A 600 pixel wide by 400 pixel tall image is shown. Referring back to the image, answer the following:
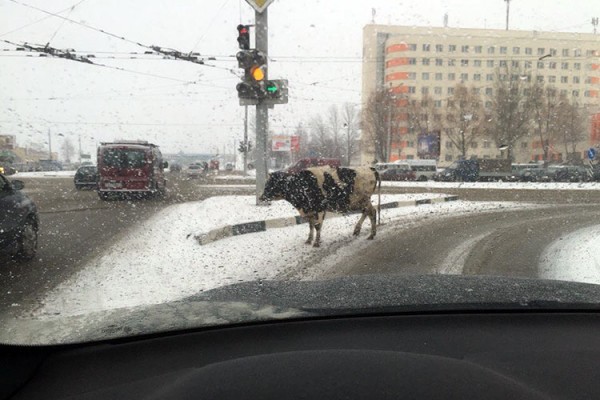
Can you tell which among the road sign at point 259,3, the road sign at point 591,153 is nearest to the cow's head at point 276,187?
the road sign at point 259,3

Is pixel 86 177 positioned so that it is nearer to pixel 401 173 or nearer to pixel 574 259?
pixel 574 259

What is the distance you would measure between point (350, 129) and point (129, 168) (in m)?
25.4

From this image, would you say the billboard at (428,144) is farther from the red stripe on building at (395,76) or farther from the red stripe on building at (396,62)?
the red stripe on building at (396,62)

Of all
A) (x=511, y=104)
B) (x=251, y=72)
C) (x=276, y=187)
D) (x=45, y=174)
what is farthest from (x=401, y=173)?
(x=45, y=174)

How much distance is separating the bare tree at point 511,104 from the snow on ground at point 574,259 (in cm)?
1493

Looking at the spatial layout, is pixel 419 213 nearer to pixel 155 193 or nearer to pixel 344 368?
pixel 155 193

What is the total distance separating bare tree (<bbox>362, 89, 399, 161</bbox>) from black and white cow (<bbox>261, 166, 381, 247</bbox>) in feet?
69.4

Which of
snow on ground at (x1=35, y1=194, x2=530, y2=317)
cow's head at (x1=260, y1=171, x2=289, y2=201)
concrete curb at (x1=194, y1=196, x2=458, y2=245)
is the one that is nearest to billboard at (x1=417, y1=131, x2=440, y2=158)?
concrete curb at (x1=194, y1=196, x2=458, y2=245)

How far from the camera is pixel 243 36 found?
912 cm

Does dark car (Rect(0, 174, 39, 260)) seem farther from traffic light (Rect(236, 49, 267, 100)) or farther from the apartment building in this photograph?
the apartment building

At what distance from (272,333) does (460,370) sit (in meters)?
0.72

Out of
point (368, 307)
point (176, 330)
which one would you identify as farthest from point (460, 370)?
point (176, 330)

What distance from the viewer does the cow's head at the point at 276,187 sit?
25.8 feet

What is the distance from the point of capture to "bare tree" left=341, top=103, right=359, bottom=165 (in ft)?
91.9
